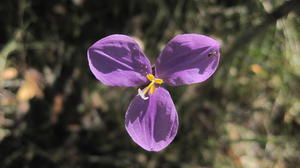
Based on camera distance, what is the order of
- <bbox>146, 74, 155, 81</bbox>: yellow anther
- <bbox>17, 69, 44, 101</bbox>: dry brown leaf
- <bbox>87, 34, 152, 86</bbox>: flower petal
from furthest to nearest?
<bbox>17, 69, 44, 101</bbox>: dry brown leaf < <bbox>146, 74, 155, 81</bbox>: yellow anther < <bbox>87, 34, 152, 86</bbox>: flower petal

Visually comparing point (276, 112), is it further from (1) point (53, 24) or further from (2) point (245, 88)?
(1) point (53, 24)

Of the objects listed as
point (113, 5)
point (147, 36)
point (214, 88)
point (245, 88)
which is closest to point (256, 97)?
point (245, 88)

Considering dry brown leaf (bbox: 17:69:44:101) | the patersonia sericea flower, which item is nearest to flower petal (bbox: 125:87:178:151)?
the patersonia sericea flower

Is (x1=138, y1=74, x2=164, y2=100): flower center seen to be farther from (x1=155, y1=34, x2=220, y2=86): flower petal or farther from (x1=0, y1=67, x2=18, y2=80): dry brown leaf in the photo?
(x1=0, y1=67, x2=18, y2=80): dry brown leaf

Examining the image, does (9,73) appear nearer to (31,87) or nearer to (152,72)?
(31,87)

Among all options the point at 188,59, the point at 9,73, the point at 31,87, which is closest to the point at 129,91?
the point at 31,87
